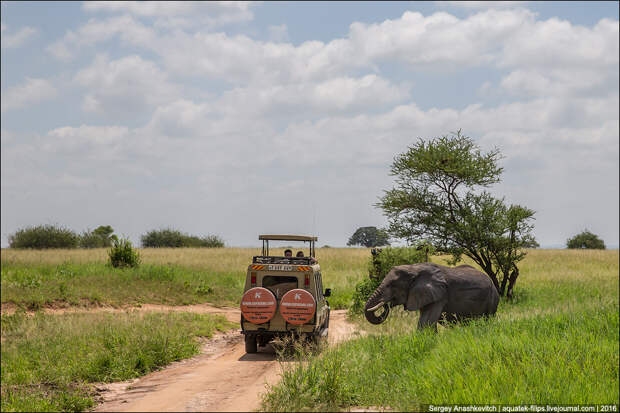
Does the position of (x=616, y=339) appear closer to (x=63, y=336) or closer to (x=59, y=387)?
(x=59, y=387)

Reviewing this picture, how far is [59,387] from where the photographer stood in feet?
37.2

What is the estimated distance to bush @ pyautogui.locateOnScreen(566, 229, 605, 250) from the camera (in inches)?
3219

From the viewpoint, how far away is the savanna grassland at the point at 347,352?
8117 mm

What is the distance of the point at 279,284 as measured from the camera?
564 inches

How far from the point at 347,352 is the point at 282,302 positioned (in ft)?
7.38

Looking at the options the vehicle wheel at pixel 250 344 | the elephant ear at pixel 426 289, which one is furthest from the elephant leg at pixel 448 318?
the vehicle wheel at pixel 250 344

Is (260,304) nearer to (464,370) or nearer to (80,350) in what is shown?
(80,350)

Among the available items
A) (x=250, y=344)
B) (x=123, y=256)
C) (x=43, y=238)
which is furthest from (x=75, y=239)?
(x=250, y=344)

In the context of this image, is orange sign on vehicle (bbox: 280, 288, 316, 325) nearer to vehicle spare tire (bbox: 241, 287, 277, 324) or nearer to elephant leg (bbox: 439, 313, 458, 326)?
vehicle spare tire (bbox: 241, 287, 277, 324)

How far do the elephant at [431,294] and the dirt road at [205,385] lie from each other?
2.88m

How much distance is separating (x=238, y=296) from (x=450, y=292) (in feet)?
54.6

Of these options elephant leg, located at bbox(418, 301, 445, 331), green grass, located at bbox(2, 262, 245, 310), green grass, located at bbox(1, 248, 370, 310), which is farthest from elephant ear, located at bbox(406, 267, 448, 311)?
green grass, located at bbox(2, 262, 245, 310)

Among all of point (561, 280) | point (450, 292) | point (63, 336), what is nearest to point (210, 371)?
point (450, 292)

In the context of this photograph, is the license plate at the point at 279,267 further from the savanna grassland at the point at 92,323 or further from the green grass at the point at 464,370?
the savanna grassland at the point at 92,323
